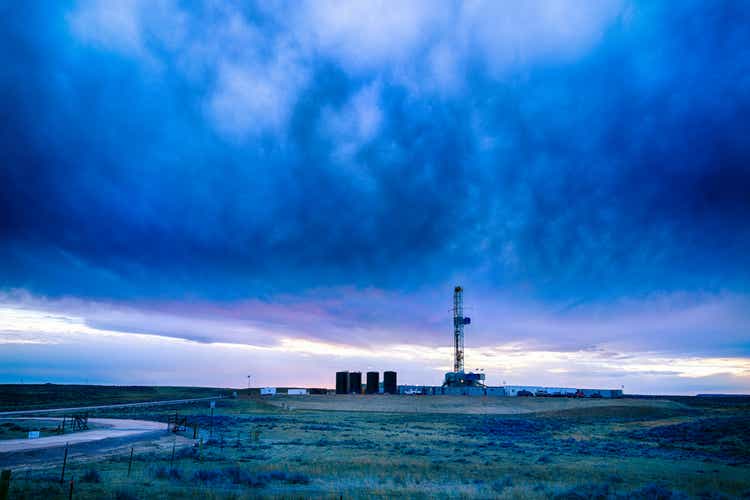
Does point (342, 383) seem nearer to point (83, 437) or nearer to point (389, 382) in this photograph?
point (389, 382)

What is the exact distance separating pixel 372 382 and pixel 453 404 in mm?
33719

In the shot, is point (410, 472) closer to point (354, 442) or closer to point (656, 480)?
point (656, 480)

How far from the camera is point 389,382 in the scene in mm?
124625

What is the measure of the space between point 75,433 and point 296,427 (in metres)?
20.6

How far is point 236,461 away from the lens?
2986 centimetres

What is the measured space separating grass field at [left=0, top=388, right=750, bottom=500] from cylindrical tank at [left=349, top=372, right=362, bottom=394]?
231ft

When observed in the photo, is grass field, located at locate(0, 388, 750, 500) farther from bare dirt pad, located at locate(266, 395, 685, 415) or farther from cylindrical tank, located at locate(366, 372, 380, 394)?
cylindrical tank, located at locate(366, 372, 380, 394)

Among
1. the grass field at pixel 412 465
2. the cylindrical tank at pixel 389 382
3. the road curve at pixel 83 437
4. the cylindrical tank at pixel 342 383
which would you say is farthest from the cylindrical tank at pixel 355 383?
the road curve at pixel 83 437

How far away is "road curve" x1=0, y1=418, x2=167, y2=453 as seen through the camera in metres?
34.1

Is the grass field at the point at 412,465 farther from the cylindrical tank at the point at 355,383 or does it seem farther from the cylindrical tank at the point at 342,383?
the cylindrical tank at the point at 342,383

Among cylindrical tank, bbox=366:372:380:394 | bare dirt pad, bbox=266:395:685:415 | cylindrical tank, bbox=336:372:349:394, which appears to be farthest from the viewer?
cylindrical tank, bbox=336:372:349:394

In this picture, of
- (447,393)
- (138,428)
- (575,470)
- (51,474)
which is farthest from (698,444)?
(447,393)

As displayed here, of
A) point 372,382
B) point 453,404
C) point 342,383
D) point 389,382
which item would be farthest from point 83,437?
point 389,382

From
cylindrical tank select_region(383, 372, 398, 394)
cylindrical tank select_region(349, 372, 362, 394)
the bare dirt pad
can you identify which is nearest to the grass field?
the bare dirt pad
